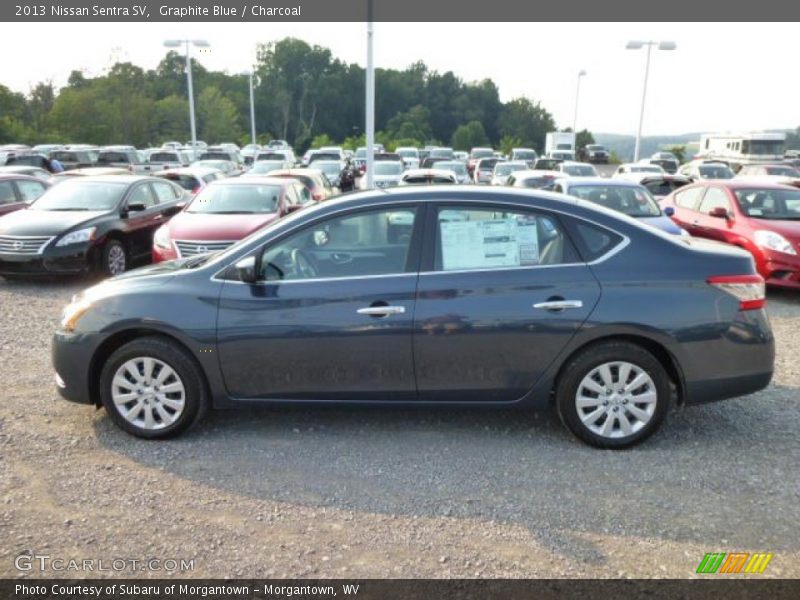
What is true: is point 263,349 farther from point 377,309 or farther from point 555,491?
point 555,491

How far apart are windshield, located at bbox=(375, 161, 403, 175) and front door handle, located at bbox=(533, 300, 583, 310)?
19380mm

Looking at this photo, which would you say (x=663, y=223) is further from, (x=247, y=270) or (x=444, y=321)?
(x=247, y=270)

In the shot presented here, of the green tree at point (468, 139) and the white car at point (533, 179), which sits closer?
the white car at point (533, 179)

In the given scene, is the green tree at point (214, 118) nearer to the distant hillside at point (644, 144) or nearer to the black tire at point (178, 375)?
the distant hillside at point (644, 144)

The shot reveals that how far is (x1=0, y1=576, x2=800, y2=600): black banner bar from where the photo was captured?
3.00 m

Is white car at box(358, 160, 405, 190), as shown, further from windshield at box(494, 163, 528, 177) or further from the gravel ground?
the gravel ground

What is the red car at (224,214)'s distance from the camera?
28.9ft

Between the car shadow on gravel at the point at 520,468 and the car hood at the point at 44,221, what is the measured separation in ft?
19.4

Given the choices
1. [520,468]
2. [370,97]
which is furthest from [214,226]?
[520,468]

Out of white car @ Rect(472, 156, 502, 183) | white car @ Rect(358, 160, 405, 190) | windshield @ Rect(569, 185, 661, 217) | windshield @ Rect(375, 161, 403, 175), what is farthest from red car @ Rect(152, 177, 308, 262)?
white car @ Rect(472, 156, 502, 183)

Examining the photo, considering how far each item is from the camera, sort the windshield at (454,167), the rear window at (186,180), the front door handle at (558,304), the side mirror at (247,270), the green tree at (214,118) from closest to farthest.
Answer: the front door handle at (558,304) < the side mirror at (247,270) < the rear window at (186,180) < the windshield at (454,167) < the green tree at (214,118)

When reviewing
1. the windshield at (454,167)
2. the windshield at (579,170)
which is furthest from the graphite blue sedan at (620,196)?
the windshield at (454,167)

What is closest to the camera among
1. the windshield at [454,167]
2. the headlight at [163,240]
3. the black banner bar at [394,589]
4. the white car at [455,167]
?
the black banner bar at [394,589]

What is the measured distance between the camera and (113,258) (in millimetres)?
10156
